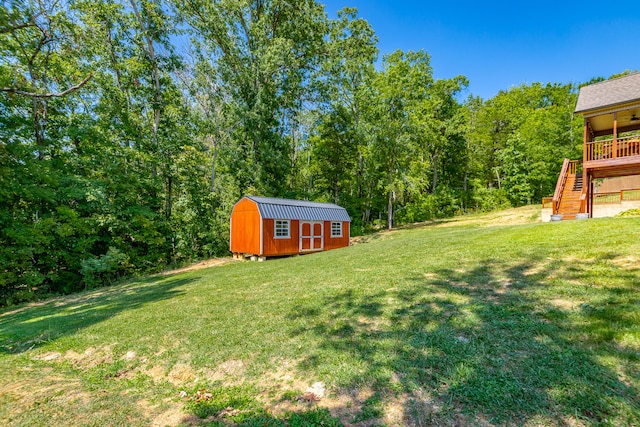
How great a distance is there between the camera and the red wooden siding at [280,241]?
1408cm

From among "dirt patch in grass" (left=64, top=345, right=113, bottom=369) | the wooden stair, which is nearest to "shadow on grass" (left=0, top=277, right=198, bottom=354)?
"dirt patch in grass" (left=64, top=345, right=113, bottom=369)

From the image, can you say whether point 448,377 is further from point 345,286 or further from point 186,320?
point 186,320

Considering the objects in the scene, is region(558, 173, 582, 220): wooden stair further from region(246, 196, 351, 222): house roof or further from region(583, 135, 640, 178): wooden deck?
region(246, 196, 351, 222): house roof

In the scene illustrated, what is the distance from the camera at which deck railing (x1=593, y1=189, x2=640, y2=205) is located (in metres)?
11.1

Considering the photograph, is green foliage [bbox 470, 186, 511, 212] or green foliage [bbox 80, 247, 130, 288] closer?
green foliage [bbox 80, 247, 130, 288]

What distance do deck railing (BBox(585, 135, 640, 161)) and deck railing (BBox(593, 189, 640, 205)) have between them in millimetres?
1612

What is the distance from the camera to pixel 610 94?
456 inches

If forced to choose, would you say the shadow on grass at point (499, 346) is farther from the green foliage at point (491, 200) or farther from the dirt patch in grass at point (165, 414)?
the green foliage at point (491, 200)

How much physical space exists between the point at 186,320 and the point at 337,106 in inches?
894

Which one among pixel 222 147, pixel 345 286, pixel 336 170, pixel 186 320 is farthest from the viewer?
pixel 336 170

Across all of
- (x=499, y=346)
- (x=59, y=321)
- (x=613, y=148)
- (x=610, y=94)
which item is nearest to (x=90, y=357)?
(x=59, y=321)

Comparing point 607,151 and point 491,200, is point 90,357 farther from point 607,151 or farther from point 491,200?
point 491,200

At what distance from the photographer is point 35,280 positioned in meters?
11.7

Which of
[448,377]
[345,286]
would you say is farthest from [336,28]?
[448,377]
